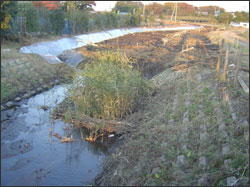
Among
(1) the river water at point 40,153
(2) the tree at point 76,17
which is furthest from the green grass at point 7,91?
(2) the tree at point 76,17

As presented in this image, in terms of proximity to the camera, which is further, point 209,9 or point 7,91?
point 209,9

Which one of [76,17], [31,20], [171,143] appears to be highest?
[76,17]

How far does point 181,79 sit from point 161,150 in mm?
4357

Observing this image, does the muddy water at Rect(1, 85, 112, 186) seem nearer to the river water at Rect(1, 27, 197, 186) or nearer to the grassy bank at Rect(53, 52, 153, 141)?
the river water at Rect(1, 27, 197, 186)

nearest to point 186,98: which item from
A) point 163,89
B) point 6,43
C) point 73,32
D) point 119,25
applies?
point 163,89

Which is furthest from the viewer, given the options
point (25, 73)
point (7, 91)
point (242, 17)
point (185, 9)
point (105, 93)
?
point (185, 9)

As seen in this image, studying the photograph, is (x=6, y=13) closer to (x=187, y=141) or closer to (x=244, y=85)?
(x=244, y=85)

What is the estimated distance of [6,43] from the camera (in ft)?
42.7

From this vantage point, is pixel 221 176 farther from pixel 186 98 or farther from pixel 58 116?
pixel 58 116

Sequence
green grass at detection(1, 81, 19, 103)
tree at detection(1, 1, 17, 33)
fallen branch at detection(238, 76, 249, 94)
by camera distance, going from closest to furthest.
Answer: fallen branch at detection(238, 76, 249, 94) → green grass at detection(1, 81, 19, 103) → tree at detection(1, 1, 17, 33)

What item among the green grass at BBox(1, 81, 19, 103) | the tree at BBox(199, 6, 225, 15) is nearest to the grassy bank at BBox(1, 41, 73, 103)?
the green grass at BBox(1, 81, 19, 103)

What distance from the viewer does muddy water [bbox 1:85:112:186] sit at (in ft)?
15.1

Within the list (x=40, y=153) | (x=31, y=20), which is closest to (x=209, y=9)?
(x=31, y=20)

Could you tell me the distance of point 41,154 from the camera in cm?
534
